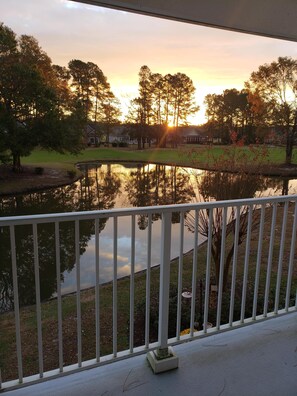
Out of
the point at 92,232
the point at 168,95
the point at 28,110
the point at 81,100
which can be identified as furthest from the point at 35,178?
the point at 92,232

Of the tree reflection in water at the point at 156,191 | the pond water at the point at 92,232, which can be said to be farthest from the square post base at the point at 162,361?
the tree reflection in water at the point at 156,191

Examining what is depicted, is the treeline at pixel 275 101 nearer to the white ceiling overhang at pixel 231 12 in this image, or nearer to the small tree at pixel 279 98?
the small tree at pixel 279 98

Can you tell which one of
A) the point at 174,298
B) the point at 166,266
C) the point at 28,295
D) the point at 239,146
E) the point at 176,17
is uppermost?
the point at 176,17

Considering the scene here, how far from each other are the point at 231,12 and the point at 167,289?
1.77m

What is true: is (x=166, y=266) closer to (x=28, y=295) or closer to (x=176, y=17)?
(x=176, y=17)

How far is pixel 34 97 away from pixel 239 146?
12.6m

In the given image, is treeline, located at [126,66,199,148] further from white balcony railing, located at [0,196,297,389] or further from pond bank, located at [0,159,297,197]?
white balcony railing, located at [0,196,297,389]

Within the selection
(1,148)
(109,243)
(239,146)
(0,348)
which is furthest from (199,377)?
(1,148)

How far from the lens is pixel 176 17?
194 cm

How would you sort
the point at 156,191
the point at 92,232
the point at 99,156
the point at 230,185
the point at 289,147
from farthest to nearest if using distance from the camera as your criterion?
the point at 99,156, the point at 289,147, the point at 156,191, the point at 92,232, the point at 230,185

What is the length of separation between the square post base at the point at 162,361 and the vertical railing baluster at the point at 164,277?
Result: 0.07 feet

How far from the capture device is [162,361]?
5.70ft

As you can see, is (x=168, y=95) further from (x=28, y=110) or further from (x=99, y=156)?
(x=99, y=156)

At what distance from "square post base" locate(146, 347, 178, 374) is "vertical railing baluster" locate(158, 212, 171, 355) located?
0.02 m
